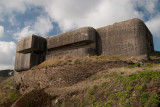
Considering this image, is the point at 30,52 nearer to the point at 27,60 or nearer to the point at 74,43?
the point at 27,60

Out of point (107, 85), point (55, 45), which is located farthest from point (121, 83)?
point (55, 45)

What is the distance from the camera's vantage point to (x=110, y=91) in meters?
7.02

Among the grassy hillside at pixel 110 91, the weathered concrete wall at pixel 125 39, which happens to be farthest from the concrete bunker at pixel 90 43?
the grassy hillside at pixel 110 91

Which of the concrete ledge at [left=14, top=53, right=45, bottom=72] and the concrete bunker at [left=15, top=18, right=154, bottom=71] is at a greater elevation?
the concrete bunker at [left=15, top=18, right=154, bottom=71]

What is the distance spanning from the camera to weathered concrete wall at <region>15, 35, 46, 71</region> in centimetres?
1412

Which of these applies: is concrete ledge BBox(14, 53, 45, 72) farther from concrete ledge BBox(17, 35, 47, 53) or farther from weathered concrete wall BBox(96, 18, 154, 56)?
weathered concrete wall BBox(96, 18, 154, 56)

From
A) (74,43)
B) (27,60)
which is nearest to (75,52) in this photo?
(74,43)

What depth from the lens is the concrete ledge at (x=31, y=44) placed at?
14.1m

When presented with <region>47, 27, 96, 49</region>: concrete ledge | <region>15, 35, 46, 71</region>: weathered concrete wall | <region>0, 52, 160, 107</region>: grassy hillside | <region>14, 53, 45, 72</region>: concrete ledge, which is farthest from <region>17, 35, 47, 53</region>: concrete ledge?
<region>0, 52, 160, 107</region>: grassy hillside

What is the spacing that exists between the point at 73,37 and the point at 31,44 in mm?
4085

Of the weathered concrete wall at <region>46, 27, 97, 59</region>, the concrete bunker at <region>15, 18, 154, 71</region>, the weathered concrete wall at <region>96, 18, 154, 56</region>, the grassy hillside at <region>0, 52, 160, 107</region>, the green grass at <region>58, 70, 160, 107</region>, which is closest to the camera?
the green grass at <region>58, 70, 160, 107</region>

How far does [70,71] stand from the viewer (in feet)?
32.9

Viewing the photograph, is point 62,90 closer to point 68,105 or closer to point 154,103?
point 68,105

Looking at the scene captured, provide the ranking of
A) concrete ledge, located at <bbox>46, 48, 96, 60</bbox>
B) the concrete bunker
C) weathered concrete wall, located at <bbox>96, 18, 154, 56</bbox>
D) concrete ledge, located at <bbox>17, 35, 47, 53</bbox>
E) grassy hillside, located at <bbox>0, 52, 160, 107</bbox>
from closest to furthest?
grassy hillside, located at <bbox>0, 52, 160, 107</bbox>, weathered concrete wall, located at <bbox>96, 18, 154, 56</bbox>, the concrete bunker, concrete ledge, located at <bbox>46, 48, 96, 60</bbox>, concrete ledge, located at <bbox>17, 35, 47, 53</bbox>
